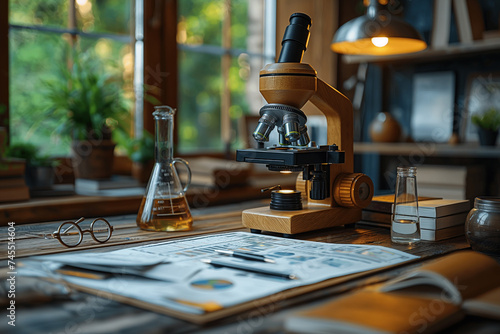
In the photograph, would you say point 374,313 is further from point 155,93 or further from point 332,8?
point 332,8

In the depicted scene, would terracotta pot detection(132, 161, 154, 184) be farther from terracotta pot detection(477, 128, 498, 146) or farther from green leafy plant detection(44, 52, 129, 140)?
terracotta pot detection(477, 128, 498, 146)

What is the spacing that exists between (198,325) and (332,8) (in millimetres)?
2673

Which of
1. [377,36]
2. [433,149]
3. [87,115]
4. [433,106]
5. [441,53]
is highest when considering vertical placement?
[441,53]

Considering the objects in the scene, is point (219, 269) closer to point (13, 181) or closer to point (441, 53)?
point (13, 181)

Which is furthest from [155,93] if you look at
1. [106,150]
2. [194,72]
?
[106,150]

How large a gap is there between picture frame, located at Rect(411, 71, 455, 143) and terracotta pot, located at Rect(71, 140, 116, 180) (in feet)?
5.65

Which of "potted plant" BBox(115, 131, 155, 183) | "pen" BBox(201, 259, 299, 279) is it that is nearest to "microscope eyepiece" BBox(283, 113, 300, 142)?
"pen" BBox(201, 259, 299, 279)

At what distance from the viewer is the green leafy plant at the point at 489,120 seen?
253 cm

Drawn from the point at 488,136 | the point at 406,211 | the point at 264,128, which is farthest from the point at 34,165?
the point at 488,136

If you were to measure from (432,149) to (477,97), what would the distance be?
359mm

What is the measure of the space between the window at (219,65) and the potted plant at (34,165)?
897 millimetres

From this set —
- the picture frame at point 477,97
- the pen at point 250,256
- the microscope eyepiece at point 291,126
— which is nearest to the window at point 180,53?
the picture frame at point 477,97

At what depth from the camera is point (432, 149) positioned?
270cm

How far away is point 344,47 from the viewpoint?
205cm
